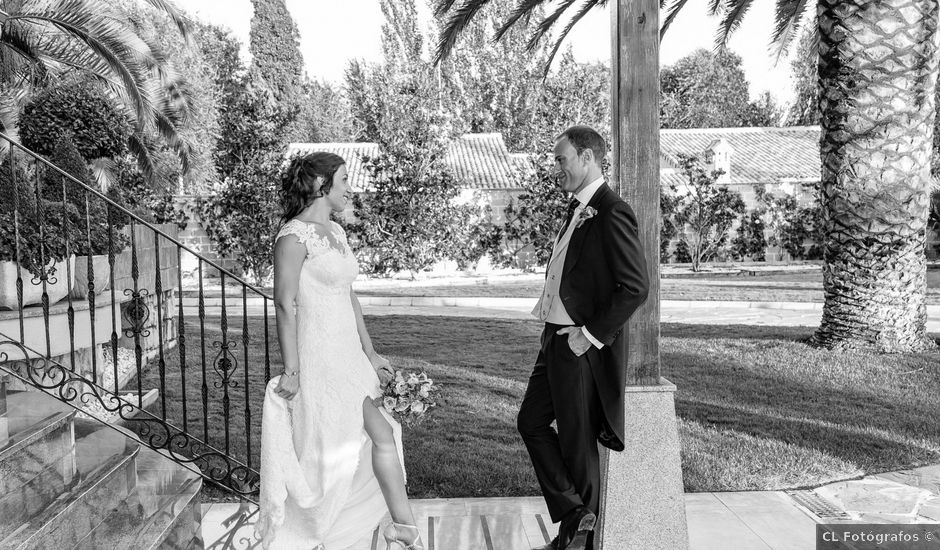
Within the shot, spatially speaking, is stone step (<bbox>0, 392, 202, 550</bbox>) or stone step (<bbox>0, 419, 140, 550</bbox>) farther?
stone step (<bbox>0, 392, 202, 550</bbox>)

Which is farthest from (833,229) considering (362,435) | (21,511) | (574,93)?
(574,93)

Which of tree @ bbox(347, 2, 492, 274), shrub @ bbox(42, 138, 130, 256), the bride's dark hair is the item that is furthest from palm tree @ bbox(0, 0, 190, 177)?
tree @ bbox(347, 2, 492, 274)

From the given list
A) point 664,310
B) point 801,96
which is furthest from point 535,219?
point 801,96

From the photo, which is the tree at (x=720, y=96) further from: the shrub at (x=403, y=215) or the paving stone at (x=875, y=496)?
the paving stone at (x=875, y=496)

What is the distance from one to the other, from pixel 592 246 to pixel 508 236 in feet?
73.3

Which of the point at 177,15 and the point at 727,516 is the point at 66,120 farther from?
the point at 727,516

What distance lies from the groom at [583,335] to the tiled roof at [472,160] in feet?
80.8

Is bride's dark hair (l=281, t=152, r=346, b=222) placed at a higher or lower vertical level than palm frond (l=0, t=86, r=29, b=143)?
lower

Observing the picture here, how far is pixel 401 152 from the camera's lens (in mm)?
22922

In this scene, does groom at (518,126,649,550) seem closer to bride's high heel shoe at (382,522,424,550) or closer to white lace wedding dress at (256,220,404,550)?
bride's high heel shoe at (382,522,424,550)

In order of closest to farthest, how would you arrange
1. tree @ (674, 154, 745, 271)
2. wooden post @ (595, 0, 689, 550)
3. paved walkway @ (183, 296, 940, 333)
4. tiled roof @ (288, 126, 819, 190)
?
wooden post @ (595, 0, 689, 550) < paved walkway @ (183, 296, 940, 333) < tree @ (674, 154, 745, 271) < tiled roof @ (288, 126, 819, 190)

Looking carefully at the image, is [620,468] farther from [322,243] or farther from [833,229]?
[833,229]

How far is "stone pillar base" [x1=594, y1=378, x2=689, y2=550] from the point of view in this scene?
4090 mm

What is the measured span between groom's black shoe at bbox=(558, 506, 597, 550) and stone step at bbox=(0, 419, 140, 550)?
7.15 ft
